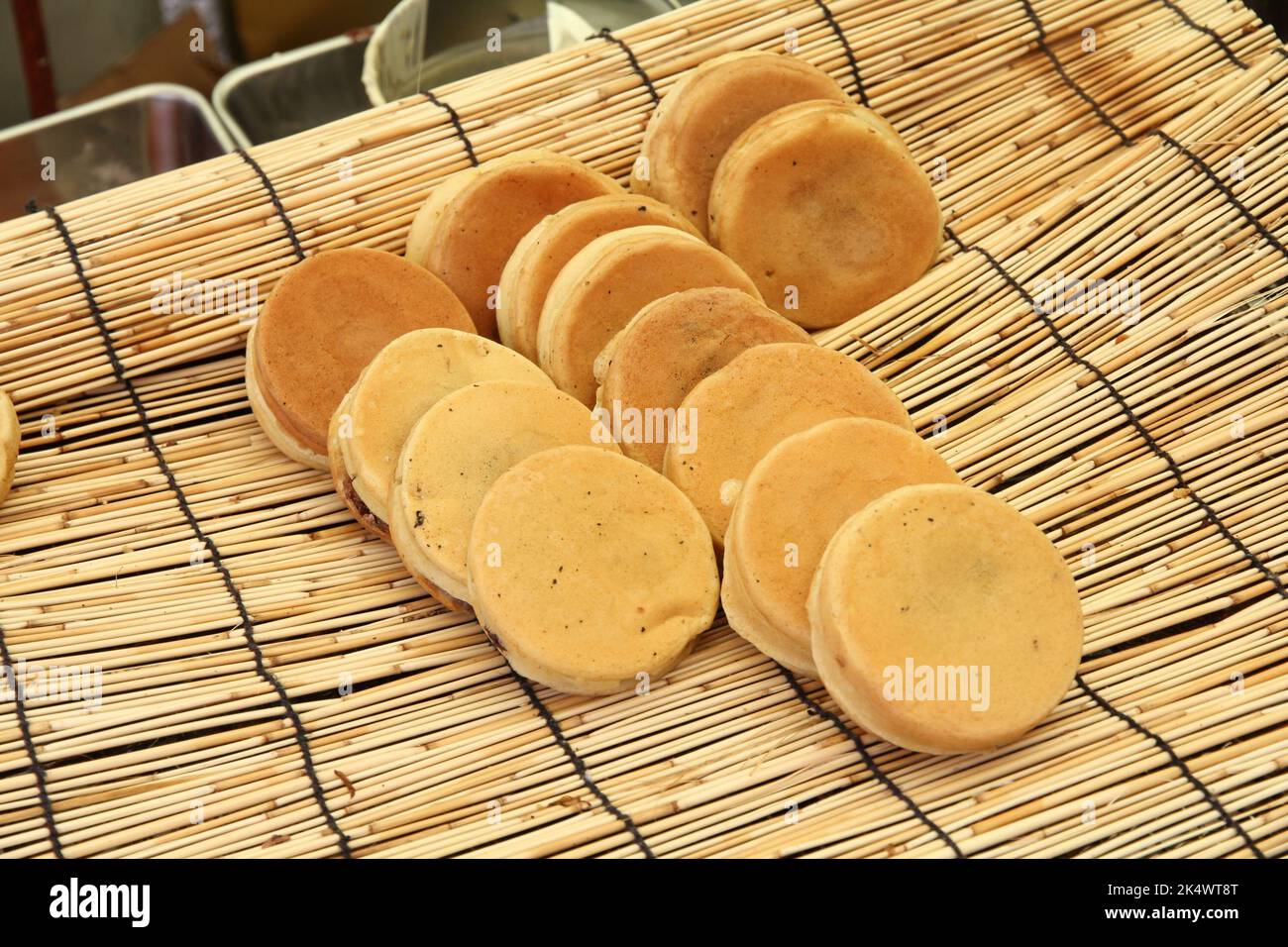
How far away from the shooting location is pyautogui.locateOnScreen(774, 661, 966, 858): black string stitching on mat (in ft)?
3.96

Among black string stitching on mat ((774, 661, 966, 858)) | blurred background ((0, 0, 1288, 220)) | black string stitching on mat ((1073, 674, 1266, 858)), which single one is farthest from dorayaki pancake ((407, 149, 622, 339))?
black string stitching on mat ((1073, 674, 1266, 858))

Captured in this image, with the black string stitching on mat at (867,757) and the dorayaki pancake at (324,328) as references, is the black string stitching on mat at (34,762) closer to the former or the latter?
the dorayaki pancake at (324,328)

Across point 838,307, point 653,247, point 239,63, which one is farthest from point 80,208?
point 239,63

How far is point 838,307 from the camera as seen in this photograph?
177 cm

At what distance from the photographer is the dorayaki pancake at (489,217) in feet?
5.53

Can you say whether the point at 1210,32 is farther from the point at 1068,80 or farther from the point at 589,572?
the point at 589,572

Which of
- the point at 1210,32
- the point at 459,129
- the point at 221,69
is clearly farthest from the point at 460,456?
the point at 221,69

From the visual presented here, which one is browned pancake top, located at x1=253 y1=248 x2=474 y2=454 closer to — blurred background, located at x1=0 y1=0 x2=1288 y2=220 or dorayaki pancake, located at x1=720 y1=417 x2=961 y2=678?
dorayaki pancake, located at x1=720 y1=417 x2=961 y2=678

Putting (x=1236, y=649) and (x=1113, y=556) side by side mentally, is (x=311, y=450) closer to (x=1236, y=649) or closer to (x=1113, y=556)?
(x=1113, y=556)

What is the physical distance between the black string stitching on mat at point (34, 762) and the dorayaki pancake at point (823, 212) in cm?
97

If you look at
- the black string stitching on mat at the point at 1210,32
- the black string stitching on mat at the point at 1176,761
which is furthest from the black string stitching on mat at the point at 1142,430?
the black string stitching on mat at the point at 1210,32

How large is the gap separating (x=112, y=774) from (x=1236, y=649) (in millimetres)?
1118

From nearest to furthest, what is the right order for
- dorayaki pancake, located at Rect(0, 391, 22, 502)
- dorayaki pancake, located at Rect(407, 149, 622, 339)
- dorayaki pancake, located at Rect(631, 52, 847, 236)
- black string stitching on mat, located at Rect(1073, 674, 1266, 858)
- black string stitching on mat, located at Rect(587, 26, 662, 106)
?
1. black string stitching on mat, located at Rect(1073, 674, 1266, 858)
2. dorayaki pancake, located at Rect(0, 391, 22, 502)
3. dorayaki pancake, located at Rect(407, 149, 622, 339)
4. dorayaki pancake, located at Rect(631, 52, 847, 236)
5. black string stitching on mat, located at Rect(587, 26, 662, 106)

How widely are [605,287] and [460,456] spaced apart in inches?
11.4
